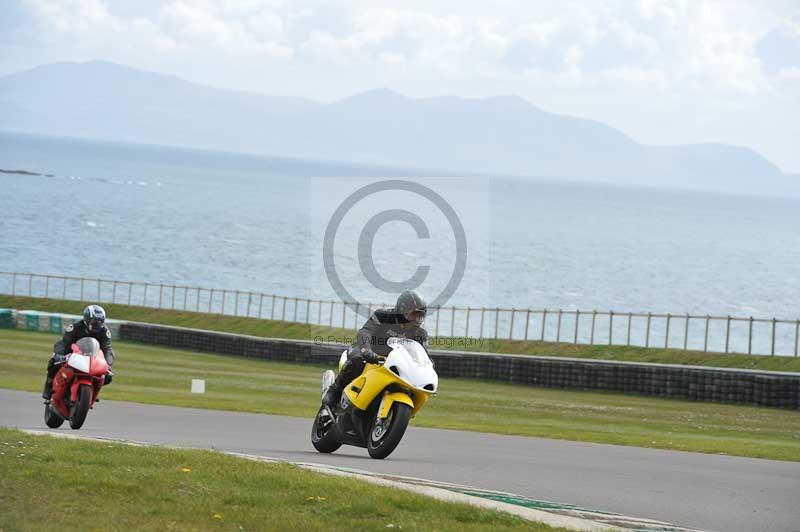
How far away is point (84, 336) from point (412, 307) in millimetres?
6168

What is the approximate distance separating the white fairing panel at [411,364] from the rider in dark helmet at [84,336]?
5.41 m

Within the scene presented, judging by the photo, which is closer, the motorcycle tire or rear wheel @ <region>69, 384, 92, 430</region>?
the motorcycle tire

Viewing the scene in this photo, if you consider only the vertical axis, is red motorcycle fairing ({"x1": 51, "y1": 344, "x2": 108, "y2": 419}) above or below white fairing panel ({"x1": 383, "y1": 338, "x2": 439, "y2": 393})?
below

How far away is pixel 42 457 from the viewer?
39.2 feet

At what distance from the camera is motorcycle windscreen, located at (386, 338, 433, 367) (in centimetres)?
1359

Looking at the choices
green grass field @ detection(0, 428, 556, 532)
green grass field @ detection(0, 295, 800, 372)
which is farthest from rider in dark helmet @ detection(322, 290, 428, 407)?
green grass field @ detection(0, 295, 800, 372)

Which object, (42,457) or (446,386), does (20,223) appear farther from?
(42,457)

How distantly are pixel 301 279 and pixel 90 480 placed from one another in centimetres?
11357

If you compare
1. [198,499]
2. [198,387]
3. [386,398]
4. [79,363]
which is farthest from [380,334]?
[198,387]

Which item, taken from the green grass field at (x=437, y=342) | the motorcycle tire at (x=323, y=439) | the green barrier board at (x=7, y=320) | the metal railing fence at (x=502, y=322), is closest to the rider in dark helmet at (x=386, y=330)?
the motorcycle tire at (x=323, y=439)

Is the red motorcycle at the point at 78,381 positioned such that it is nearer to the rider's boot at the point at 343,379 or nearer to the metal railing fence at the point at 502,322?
the rider's boot at the point at 343,379

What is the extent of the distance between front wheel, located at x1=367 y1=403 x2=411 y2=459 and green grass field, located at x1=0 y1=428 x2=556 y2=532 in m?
1.82

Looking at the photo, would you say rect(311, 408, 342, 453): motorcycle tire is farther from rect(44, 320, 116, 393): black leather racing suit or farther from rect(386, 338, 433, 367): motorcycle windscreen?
rect(44, 320, 116, 393): black leather racing suit

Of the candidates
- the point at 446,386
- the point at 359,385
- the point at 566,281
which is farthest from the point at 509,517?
the point at 566,281
